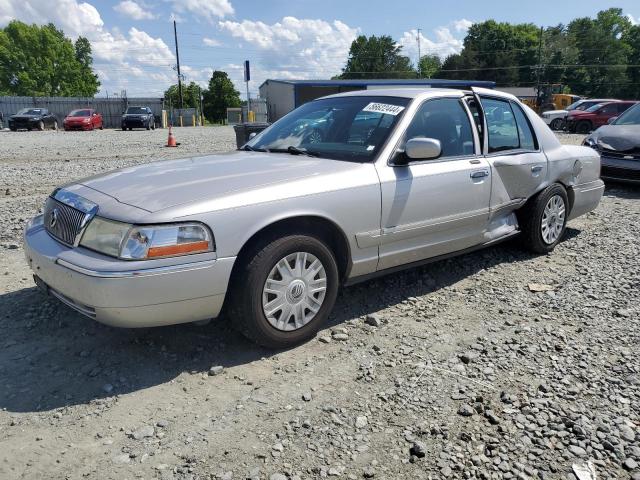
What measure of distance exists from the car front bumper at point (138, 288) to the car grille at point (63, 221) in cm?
10

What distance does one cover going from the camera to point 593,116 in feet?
80.6

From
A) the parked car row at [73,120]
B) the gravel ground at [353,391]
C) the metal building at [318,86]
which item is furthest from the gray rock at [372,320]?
the parked car row at [73,120]

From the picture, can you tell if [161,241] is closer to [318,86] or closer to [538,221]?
[538,221]

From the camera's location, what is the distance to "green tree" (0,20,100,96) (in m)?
79.5

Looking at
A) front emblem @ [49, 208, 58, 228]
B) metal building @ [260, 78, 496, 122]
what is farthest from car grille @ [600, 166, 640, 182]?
metal building @ [260, 78, 496, 122]

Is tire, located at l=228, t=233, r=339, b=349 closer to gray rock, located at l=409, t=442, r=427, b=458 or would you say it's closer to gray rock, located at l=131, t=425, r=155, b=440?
gray rock, located at l=131, t=425, r=155, b=440

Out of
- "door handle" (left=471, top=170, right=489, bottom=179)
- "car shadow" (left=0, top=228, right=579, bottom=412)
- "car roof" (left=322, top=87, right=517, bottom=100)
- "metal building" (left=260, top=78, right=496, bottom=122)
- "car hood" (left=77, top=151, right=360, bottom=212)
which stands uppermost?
"metal building" (left=260, top=78, right=496, bottom=122)

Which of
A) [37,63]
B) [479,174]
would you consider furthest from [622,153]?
[37,63]

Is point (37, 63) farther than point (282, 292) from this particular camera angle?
Yes

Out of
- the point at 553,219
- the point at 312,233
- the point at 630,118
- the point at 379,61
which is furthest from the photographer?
the point at 379,61

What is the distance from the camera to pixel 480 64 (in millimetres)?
92438

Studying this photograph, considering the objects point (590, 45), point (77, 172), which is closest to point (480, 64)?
point (590, 45)

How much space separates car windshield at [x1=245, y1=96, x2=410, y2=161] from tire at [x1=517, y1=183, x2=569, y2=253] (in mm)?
1850

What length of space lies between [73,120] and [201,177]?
32.7m
